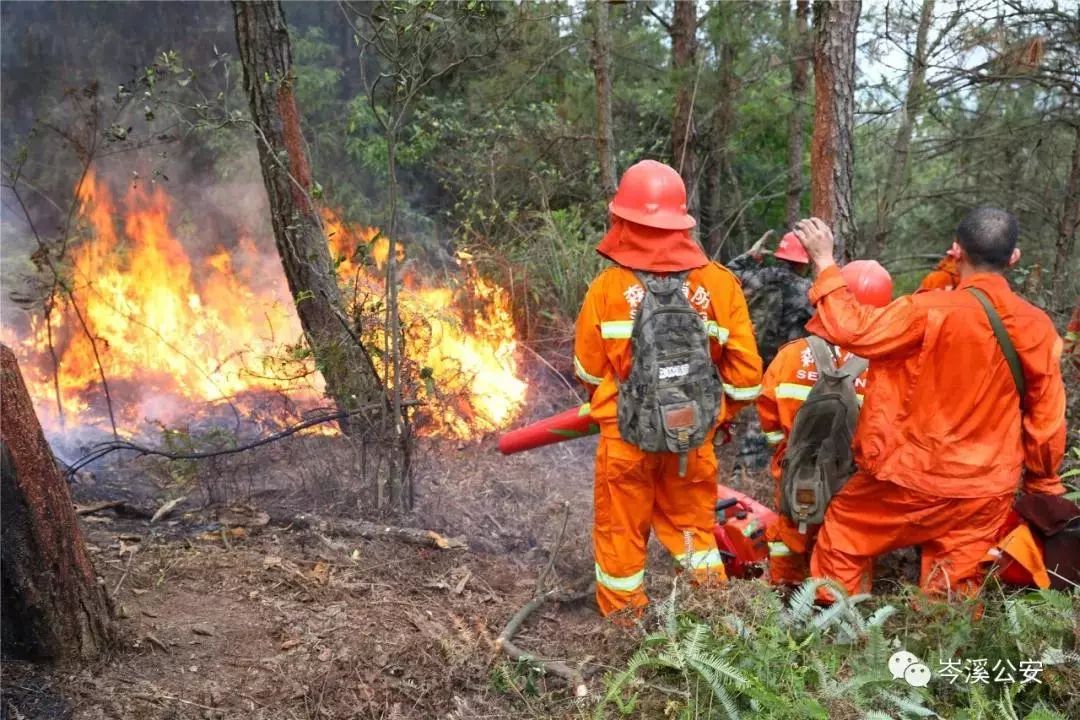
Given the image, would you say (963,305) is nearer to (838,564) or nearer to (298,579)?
(838,564)

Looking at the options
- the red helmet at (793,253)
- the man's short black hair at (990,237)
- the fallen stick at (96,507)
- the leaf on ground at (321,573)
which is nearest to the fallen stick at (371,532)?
the leaf on ground at (321,573)

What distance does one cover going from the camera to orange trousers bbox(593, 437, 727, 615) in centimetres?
362

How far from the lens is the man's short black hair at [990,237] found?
3.26 m

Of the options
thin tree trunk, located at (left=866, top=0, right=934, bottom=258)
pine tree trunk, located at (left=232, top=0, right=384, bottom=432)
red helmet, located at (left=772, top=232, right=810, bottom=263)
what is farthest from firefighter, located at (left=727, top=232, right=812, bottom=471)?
thin tree trunk, located at (left=866, top=0, right=934, bottom=258)

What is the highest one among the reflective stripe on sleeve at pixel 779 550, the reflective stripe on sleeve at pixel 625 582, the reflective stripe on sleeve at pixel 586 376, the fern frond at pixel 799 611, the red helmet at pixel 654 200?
the red helmet at pixel 654 200

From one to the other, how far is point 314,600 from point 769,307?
4.32 metres

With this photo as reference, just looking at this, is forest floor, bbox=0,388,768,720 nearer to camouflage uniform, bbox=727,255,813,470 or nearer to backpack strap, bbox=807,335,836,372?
backpack strap, bbox=807,335,836,372

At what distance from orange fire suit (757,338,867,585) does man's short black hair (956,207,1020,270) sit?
2.55 ft

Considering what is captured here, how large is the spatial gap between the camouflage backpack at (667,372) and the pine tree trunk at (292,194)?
218 cm

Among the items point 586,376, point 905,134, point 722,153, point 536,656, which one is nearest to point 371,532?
point 536,656

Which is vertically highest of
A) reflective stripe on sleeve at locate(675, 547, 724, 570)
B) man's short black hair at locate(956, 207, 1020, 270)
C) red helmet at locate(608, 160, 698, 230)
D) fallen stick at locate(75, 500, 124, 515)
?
red helmet at locate(608, 160, 698, 230)

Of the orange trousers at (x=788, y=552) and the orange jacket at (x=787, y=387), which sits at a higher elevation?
the orange jacket at (x=787, y=387)

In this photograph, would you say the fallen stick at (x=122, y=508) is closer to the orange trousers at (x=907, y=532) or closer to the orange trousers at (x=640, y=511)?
the orange trousers at (x=640, y=511)

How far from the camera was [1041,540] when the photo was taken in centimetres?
324
